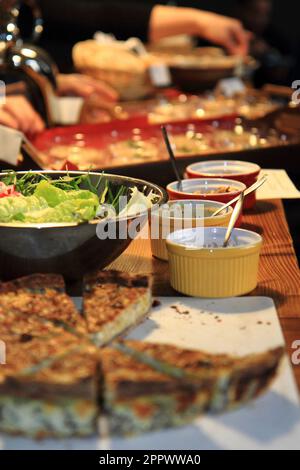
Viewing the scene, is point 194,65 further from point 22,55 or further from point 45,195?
point 45,195

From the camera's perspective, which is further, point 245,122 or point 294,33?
point 294,33

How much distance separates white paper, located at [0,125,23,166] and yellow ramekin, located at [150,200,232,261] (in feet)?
2.06

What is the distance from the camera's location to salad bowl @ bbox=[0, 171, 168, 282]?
169 cm

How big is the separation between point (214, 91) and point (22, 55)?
7.47 feet

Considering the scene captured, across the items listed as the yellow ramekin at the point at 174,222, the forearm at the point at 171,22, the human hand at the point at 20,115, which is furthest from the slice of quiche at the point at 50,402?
the forearm at the point at 171,22

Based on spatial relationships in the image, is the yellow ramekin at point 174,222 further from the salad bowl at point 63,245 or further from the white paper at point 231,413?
the white paper at point 231,413

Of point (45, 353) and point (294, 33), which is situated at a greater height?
point (45, 353)

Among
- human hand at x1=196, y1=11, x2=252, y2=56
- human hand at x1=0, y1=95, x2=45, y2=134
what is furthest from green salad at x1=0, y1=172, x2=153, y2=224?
human hand at x1=196, y1=11, x2=252, y2=56

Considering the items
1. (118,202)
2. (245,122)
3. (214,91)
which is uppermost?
(118,202)

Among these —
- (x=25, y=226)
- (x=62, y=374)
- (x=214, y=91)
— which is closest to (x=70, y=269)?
(x=25, y=226)

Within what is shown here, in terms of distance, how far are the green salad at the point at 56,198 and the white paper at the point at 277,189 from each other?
0.74 meters

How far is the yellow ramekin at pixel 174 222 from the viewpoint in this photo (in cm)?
195

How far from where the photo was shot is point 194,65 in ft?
17.9

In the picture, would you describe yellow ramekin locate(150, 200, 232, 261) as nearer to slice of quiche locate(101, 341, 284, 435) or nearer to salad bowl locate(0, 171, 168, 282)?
salad bowl locate(0, 171, 168, 282)
